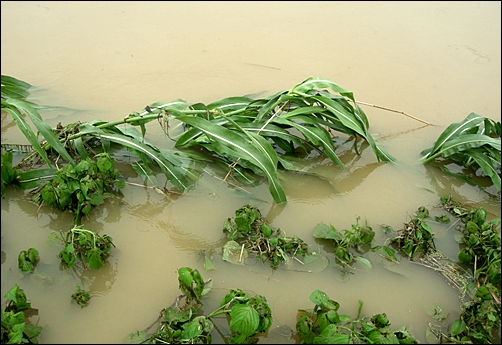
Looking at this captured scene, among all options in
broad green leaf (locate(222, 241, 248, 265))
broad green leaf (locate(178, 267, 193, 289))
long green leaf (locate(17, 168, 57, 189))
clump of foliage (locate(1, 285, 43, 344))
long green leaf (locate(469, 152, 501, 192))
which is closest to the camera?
clump of foliage (locate(1, 285, 43, 344))

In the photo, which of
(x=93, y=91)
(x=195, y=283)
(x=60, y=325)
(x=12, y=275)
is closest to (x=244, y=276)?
(x=195, y=283)

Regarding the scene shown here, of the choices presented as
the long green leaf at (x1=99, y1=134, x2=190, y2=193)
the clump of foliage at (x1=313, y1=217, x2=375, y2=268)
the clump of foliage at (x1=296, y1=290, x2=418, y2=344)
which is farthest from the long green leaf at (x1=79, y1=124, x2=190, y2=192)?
the clump of foliage at (x1=296, y1=290, x2=418, y2=344)

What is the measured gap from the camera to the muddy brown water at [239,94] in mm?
2340

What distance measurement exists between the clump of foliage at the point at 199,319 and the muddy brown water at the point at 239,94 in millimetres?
107

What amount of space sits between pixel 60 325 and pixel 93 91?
6.96 ft

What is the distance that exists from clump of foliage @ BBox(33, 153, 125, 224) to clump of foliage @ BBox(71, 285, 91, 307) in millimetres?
469

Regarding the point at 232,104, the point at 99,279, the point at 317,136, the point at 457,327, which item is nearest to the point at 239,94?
the point at 232,104

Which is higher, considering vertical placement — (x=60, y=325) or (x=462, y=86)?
(x=462, y=86)

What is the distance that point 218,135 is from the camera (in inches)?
110

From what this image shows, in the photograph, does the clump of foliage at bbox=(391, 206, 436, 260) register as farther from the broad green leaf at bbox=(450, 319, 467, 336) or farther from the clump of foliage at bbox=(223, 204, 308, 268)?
the clump of foliage at bbox=(223, 204, 308, 268)

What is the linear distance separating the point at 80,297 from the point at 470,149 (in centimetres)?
263

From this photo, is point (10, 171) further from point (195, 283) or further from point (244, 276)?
point (244, 276)

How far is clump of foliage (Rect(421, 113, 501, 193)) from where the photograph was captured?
2988 millimetres

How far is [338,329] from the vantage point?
6.75 feet
